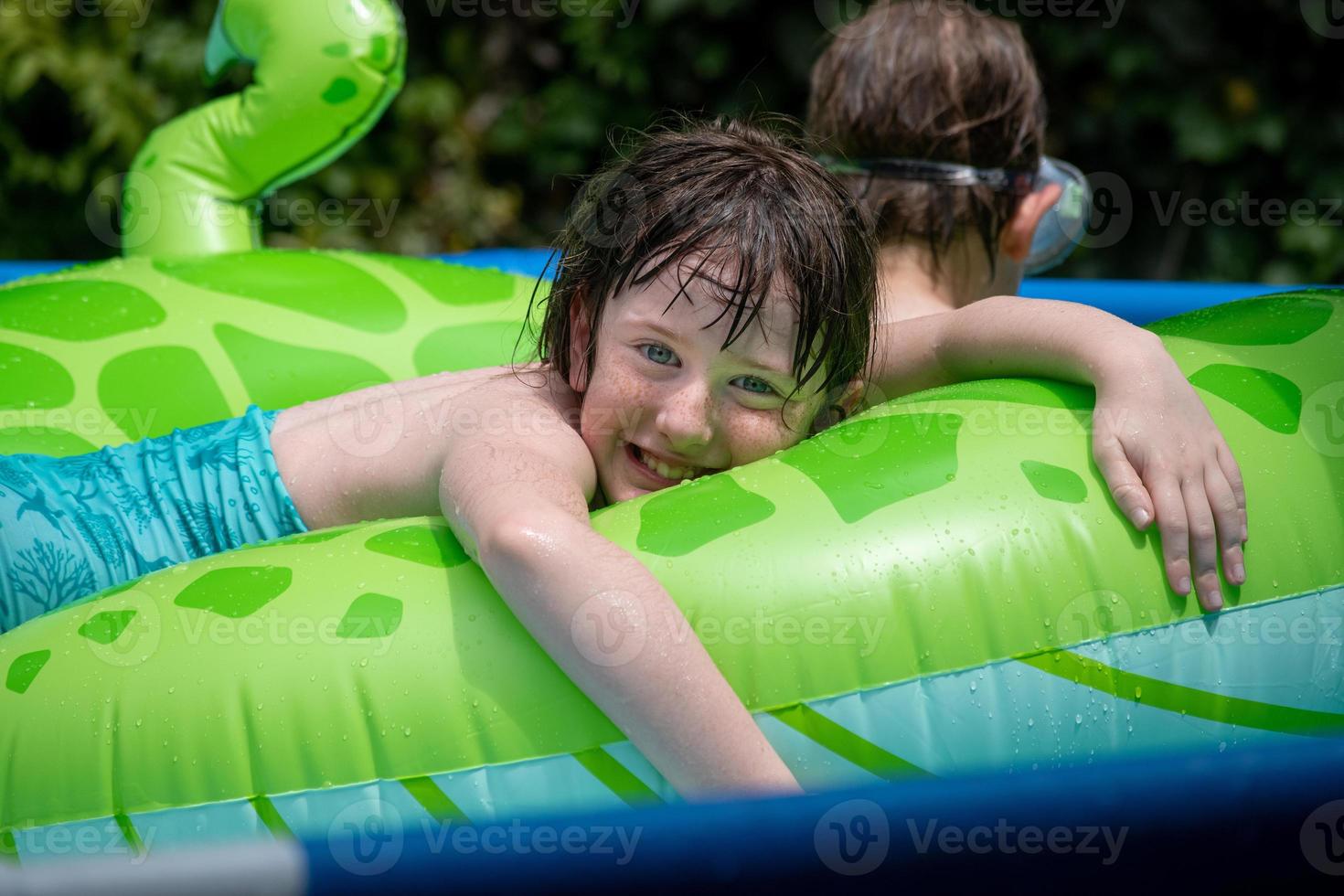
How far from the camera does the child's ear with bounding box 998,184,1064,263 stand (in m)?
2.37

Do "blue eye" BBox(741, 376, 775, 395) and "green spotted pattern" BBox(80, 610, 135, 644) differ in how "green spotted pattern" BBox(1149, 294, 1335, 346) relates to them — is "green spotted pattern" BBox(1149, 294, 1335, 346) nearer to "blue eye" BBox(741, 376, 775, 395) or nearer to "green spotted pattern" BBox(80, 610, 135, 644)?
"blue eye" BBox(741, 376, 775, 395)

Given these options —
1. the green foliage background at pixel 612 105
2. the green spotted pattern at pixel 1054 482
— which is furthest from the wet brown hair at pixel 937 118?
the green foliage background at pixel 612 105

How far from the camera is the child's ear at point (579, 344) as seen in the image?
1.71m

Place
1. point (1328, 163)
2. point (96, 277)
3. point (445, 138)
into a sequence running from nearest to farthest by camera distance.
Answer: point (96, 277) → point (1328, 163) → point (445, 138)

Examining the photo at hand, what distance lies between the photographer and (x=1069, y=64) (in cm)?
417

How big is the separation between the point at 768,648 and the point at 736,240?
48cm

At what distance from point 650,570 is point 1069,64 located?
10.8ft

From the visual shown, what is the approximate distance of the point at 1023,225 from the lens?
237 centimetres

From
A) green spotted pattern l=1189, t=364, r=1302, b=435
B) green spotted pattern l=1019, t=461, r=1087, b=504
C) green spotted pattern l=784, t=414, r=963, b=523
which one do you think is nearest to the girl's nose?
green spotted pattern l=784, t=414, r=963, b=523

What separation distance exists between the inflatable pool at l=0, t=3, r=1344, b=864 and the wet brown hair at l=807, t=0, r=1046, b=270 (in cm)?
81

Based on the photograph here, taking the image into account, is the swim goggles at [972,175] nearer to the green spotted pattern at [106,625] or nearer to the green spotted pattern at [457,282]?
the green spotted pattern at [457,282]

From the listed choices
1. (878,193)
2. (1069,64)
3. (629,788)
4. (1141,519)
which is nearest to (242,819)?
(629,788)

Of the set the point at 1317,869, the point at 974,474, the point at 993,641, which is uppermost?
the point at 974,474

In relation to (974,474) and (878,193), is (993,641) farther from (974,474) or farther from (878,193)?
(878,193)
